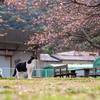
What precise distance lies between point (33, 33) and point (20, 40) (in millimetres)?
1581

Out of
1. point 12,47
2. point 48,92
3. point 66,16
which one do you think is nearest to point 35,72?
point 12,47

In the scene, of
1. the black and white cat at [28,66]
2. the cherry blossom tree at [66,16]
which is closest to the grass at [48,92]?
the cherry blossom tree at [66,16]

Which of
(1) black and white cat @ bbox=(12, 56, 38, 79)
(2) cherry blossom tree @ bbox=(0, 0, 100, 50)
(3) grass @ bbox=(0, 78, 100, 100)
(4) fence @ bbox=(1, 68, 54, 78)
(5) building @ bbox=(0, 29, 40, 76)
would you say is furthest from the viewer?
(5) building @ bbox=(0, 29, 40, 76)

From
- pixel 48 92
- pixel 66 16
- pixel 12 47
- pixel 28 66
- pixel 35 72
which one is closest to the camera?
pixel 48 92

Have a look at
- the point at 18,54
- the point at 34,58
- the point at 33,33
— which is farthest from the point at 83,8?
the point at 18,54

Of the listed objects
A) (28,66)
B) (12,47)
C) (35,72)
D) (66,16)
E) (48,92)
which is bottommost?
(35,72)

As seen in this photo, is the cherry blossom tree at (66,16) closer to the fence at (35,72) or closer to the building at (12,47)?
the building at (12,47)

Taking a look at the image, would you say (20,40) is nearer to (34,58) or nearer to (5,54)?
(5,54)

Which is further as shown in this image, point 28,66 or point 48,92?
point 28,66

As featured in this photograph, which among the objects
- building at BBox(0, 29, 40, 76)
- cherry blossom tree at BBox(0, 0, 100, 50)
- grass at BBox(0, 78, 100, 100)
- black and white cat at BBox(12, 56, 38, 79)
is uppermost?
cherry blossom tree at BBox(0, 0, 100, 50)

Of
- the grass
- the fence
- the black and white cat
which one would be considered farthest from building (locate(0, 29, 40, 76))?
the grass

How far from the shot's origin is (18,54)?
20.5 meters

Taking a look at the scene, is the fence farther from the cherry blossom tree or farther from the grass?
the grass

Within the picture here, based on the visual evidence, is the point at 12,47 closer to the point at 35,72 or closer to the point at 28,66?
the point at 35,72
